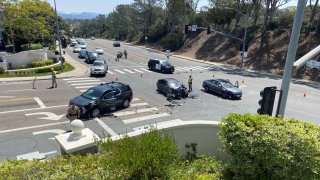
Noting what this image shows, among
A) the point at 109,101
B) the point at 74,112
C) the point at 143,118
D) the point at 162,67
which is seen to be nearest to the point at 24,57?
the point at 162,67

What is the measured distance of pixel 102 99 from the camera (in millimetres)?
16453

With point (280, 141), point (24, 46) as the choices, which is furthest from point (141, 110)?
point (24, 46)

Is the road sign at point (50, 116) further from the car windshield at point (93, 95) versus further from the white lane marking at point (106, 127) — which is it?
the white lane marking at point (106, 127)

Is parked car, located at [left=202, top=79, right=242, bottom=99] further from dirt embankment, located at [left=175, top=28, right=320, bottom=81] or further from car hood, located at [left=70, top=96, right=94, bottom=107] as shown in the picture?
dirt embankment, located at [left=175, top=28, right=320, bottom=81]

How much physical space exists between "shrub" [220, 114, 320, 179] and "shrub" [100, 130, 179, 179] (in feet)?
5.54

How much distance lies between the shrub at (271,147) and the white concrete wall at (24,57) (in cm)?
3309

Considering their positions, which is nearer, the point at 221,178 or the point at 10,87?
the point at 221,178

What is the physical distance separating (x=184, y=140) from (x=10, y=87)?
20.9 meters

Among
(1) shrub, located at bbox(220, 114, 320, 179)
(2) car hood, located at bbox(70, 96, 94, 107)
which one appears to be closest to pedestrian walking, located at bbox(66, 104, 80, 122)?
(2) car hood, located at bbox(70, 96, 94, 107)

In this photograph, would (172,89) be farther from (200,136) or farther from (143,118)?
(200,136)

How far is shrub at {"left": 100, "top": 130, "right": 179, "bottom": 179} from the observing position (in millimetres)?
4879

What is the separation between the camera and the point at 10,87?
23469 millimetres

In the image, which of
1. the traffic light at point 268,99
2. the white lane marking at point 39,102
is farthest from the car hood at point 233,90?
the traffic light at point 268,99

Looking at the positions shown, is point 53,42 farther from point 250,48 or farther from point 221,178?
point 221,178
